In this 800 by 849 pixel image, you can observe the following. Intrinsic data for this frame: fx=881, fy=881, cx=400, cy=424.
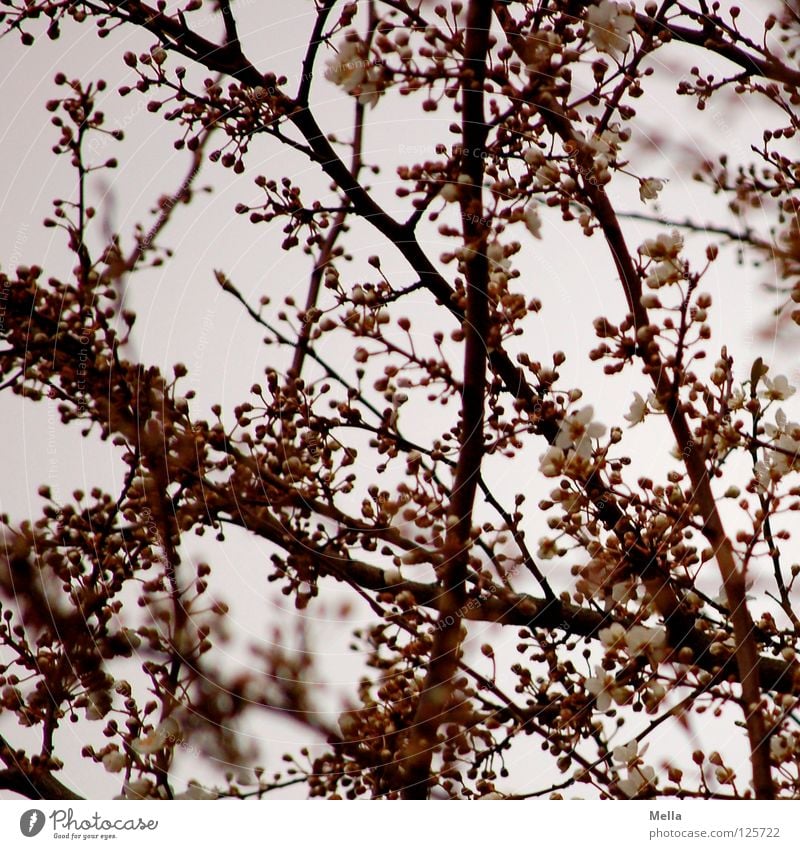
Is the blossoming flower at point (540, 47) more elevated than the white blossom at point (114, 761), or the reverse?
the blossoming flower at point (540, 47)

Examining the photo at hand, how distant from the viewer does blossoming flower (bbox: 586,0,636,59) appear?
4.30 feet

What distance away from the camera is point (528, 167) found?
4.12 ft

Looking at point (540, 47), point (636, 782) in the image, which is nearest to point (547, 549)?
point (636, 782)

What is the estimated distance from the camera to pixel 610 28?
4.34 ft

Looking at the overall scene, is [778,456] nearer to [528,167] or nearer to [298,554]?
[528,167]

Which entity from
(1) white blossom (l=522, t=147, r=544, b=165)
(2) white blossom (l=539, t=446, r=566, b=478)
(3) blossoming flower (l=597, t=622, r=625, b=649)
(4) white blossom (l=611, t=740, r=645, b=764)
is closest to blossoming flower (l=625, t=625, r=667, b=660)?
(3) blossoming flower (l=597, t=622, r=625, b=649)

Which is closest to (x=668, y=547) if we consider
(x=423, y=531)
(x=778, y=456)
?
(x=778, y=456)

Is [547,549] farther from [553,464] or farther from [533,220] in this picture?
[533,220]

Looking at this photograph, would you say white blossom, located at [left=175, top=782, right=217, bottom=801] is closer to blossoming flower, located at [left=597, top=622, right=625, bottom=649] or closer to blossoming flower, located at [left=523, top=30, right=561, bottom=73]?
blossoming flower, located at [left=597, top=622, right=625, bottom=649]

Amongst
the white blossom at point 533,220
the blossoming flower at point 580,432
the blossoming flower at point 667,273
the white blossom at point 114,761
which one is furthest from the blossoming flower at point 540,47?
the white blossom at point 114,761

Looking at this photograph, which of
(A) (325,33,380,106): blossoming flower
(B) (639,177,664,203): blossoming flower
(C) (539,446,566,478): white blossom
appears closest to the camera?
(C) (539,446,566,478): white blossom

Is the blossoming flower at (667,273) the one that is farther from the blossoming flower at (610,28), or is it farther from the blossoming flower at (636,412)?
the blossoming flower at (610,28)

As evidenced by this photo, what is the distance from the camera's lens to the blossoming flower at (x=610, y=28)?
1310 mm
